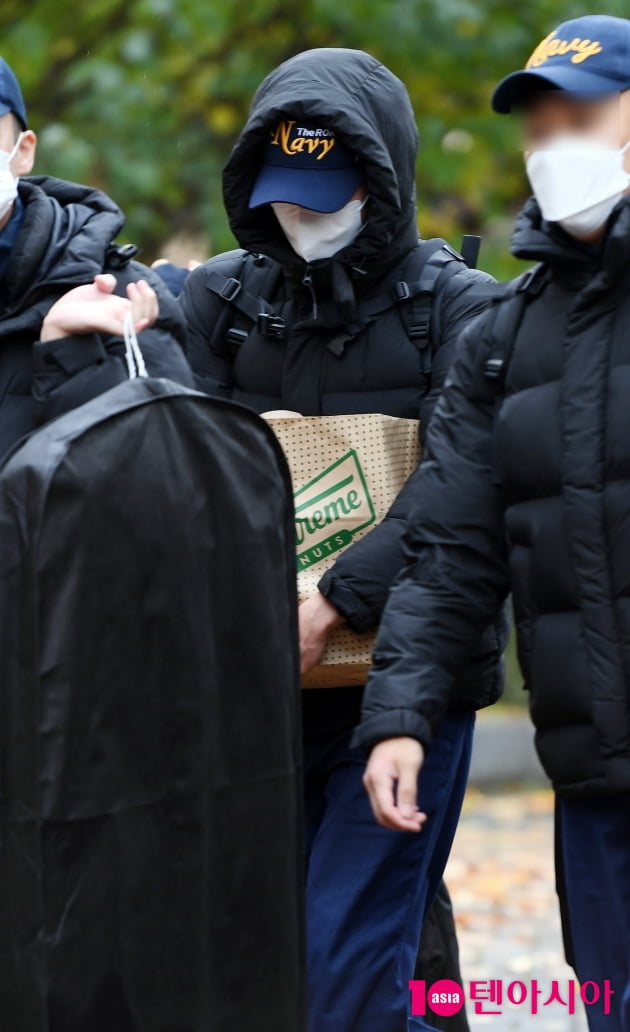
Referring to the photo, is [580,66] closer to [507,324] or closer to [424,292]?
[507,324]

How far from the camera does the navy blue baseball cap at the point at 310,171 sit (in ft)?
13.5

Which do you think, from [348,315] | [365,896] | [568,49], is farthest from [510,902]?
[568,49]

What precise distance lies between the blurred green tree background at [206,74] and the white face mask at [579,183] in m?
7.05

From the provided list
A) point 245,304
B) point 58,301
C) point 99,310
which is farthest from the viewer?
point 245,304

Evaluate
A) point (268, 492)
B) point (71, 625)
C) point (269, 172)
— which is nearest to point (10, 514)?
point (71, 625)

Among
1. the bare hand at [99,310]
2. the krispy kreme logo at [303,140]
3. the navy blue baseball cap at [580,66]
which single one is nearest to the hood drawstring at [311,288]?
the krispy kreme logo at [303,140]

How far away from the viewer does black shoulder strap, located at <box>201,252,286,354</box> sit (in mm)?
4273

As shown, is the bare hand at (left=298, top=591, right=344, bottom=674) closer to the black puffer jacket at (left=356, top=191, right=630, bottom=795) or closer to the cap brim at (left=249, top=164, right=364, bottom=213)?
the black puffer jacket at (left=356, top=191, right=630, bottom=795)

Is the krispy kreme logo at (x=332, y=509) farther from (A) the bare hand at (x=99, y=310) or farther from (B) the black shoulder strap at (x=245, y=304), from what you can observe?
(A) the bare hand at (x=99, y=310)

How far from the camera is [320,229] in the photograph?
164 inches

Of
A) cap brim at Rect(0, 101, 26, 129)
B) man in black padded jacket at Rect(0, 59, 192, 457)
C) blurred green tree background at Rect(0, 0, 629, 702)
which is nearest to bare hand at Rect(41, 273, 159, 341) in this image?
man in black padded jacket at Rect(0, 59, 192, 457)

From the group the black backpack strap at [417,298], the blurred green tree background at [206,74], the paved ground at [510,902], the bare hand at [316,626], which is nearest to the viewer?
the bare hand at [316,626]

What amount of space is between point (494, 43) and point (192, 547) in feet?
28.1

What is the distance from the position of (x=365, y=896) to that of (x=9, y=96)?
1.77m
